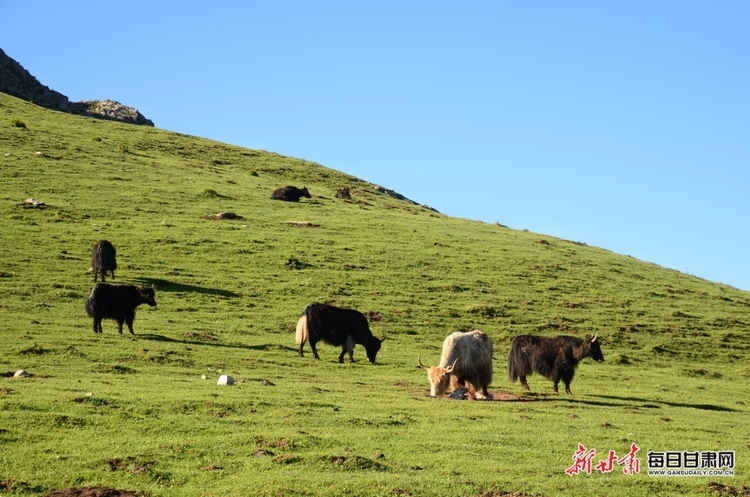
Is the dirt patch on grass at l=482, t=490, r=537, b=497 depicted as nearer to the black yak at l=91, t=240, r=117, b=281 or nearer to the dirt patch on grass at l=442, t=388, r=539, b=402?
the dirt patch on grass at l=442, t=388, r=539, b=402

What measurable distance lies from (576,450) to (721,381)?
16.8 m

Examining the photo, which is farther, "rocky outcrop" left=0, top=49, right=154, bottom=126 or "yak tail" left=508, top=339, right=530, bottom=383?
"rocky outcrop" left=0, top=49, right=154, bottom=126

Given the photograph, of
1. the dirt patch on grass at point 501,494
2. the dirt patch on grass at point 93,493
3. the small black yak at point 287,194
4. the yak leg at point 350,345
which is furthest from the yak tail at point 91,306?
the small black yak at point 287,194

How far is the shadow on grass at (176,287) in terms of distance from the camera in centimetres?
3195

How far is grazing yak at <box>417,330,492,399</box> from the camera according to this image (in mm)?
20047

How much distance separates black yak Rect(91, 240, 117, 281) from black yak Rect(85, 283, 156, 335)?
246 inches

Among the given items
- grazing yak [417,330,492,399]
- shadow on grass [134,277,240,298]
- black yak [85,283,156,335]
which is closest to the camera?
grazing yak [417,330,492,399]

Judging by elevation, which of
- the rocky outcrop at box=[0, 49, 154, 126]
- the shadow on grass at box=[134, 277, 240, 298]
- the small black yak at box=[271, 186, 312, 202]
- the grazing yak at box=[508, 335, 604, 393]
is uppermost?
the rocky outcrop at box=[0, 49, 154, 126]

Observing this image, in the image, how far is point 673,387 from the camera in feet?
85.6

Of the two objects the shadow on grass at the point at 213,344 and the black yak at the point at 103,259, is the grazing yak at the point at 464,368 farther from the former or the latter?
the black yak at the point at 103,259

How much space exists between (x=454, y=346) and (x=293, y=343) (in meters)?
7.97

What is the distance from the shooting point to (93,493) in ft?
35.6

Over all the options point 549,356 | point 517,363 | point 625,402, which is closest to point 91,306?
point 517,363

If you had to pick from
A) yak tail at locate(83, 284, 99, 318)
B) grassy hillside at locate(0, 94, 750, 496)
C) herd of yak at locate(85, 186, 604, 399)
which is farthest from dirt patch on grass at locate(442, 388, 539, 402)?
yak tail at locate(83, 284, 99, 318)
